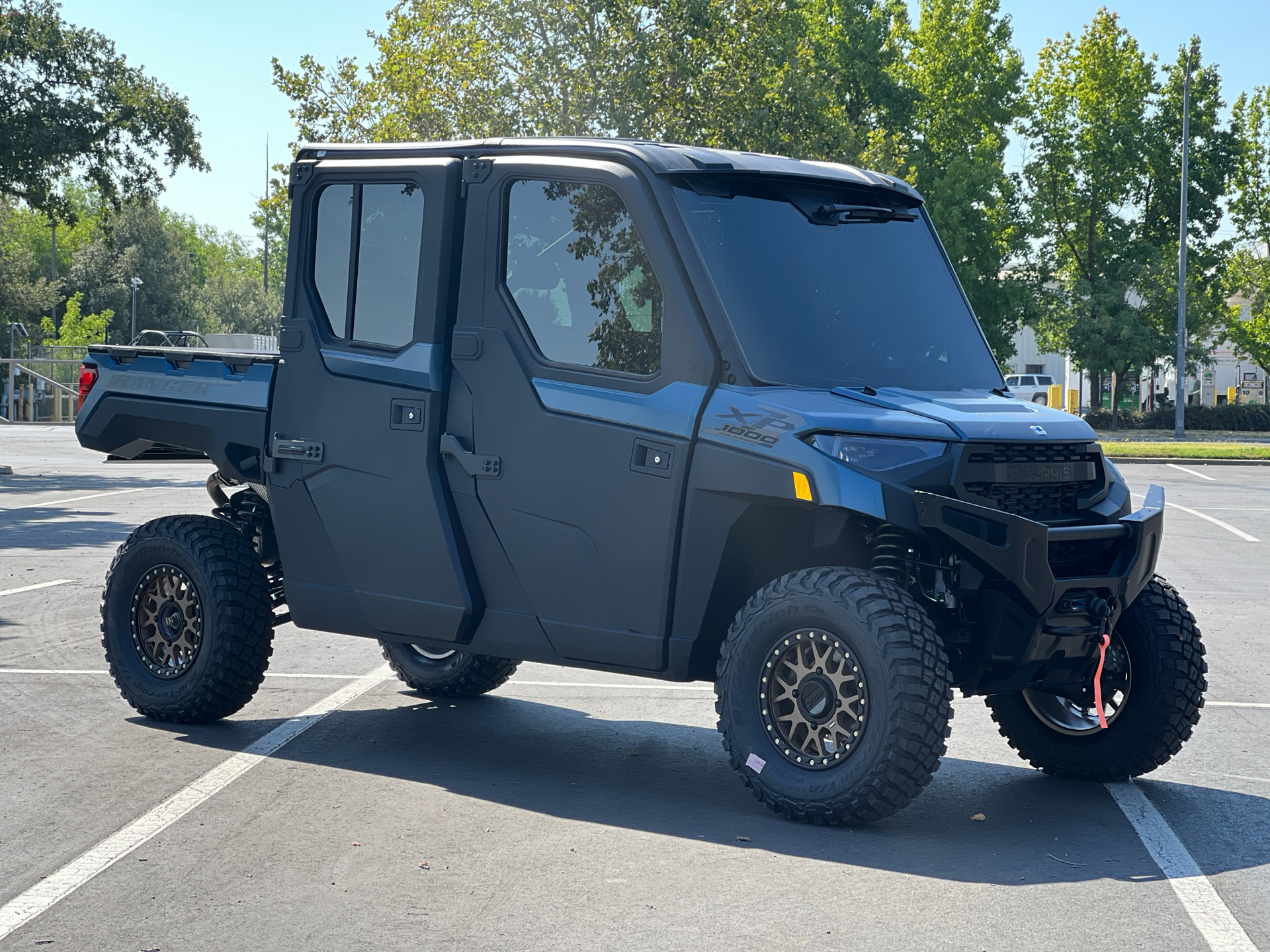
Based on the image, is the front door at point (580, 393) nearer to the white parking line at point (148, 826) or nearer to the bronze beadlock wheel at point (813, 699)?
the bronze beadlock wheel at point (813, 699)

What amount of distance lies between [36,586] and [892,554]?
868cm

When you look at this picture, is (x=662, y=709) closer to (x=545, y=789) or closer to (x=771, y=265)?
(x=545, y=789)

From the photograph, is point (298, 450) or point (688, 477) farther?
point (298, 450)

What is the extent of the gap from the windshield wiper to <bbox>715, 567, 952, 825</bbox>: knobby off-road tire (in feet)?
5.32

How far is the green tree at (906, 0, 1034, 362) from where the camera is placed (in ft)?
175

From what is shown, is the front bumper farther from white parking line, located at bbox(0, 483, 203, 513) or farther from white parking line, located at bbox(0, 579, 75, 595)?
white parking line, located at bbox(0, 483, 203, 513)

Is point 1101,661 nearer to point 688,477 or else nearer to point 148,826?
point 688,477

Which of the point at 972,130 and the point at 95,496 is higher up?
the point at 972,130

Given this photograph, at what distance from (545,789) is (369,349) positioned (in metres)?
2.07

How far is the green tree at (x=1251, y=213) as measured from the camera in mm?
56875

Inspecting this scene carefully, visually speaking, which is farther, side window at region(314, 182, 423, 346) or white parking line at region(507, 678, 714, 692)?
white parking line at region(507, 678, 714, 692)

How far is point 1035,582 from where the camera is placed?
544cm

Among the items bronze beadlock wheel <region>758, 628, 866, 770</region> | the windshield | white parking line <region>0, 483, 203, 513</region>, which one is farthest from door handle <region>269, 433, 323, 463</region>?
white parking line <region>0, 483, 203, 513</region>

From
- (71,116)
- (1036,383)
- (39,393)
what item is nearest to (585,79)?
(71,116)
